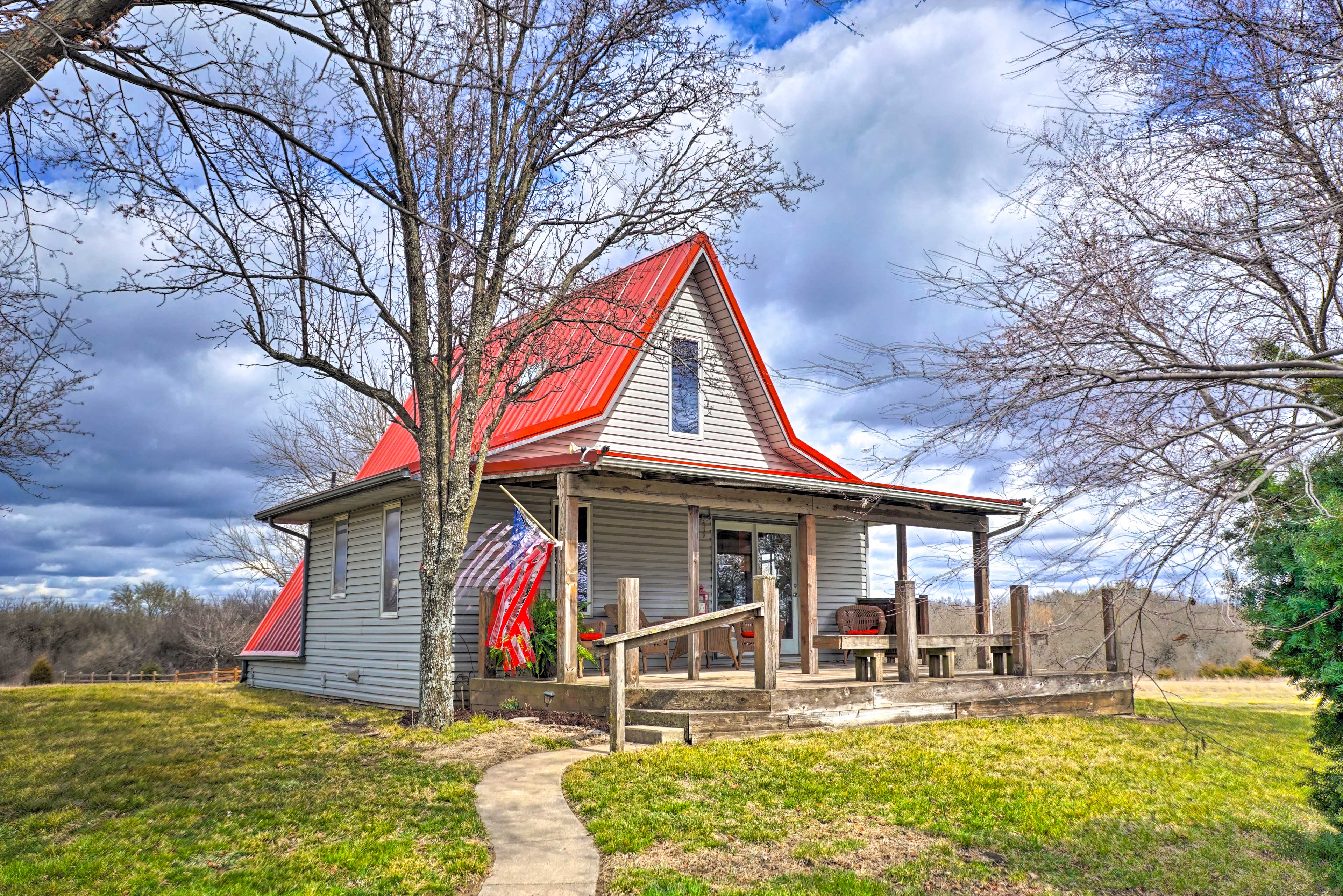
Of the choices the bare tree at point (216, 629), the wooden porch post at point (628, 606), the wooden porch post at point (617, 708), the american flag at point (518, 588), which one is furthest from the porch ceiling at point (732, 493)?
the bare tree at point (216, 629)

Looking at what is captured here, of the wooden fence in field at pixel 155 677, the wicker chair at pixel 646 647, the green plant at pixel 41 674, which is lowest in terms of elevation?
the wooden fence in field at pixel 155 677

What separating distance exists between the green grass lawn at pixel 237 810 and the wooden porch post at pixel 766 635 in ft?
9.98

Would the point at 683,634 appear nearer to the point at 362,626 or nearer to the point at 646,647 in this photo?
the point at 646,647

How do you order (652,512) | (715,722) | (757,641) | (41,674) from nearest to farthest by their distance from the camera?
(715,722) < (757,641) < (652,512) < (41,674)

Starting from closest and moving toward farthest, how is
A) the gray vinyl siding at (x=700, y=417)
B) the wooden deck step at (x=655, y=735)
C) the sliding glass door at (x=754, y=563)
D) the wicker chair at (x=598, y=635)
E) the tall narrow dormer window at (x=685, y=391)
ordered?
the wooden deck step at (x=655, y=735), the wicker chair at (x=598, y=635), the gray vinyl siding at (x=700, y=417), the tall narrow dormer window at (x=685, y=391), the sliding glass door at (x=754, y=563)

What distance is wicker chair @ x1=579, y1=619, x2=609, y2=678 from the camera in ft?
41.9

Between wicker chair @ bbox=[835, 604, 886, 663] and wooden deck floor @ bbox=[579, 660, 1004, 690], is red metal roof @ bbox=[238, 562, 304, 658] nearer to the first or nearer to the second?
wooden deck floor @ bbox=[579, 660, 1004, 690]

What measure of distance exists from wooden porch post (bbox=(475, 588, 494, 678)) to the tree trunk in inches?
327

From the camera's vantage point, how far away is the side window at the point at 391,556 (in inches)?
593

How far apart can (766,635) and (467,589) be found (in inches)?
213

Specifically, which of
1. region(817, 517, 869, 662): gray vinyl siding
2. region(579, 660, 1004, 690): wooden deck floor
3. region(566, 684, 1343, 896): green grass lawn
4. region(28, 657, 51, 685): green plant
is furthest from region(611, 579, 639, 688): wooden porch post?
region(28, 657, 51, 685): green plant

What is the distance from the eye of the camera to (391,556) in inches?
607

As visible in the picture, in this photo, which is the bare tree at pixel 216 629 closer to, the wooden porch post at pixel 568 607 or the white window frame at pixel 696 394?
the white window frame at pixel 696 394

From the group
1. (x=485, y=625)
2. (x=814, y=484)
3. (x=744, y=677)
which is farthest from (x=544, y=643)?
(x=814, y=484)
